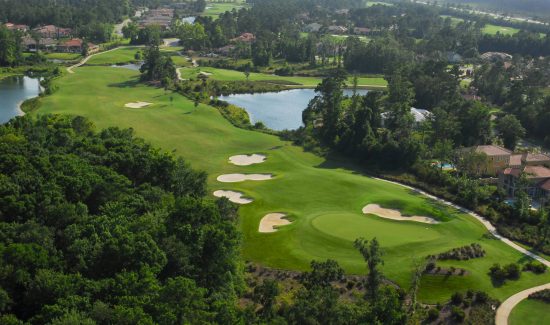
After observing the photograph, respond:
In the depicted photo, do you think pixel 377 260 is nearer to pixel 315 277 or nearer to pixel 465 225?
pixel 315 277

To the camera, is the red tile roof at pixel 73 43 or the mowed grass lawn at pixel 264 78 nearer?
the mowed grass lawn at pixel 264 78

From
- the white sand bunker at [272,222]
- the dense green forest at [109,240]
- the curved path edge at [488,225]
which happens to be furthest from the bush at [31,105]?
the curved path edge at [488,225]

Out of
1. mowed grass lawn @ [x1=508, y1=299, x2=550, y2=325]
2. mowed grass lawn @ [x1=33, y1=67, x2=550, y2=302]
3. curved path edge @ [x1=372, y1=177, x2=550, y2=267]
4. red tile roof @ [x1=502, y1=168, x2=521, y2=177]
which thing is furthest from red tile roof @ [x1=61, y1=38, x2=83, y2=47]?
mowed grass lawn @ [x1=508, y1=299, x2=550, y2=325]

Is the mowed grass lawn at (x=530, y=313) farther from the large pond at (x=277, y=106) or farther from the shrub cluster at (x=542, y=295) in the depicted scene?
the large pond at (x=277, y=106)

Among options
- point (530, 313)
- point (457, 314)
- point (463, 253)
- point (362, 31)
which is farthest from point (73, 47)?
point (530, 313)

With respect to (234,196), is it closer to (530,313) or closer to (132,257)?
(132,257)
